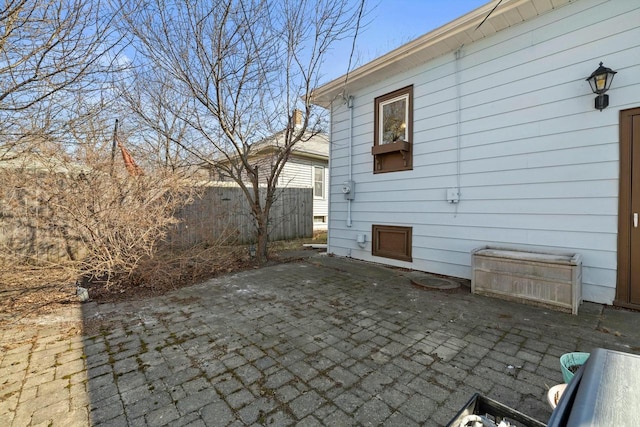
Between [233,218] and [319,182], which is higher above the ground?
[319,182]

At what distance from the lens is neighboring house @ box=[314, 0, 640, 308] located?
3.12 m

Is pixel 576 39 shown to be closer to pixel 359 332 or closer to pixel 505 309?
pixel 505 309

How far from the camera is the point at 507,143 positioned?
12.7ft

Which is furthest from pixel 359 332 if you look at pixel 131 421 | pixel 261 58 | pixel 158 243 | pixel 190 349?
pixel 261 58

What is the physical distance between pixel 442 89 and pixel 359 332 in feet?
13.1

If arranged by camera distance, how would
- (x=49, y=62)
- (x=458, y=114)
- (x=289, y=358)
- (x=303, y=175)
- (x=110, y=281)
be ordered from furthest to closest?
(x=303, y=175)
(x=458, y=114)
(x=110, y=281)
(x=49, y=62)
(x=289, y=358)

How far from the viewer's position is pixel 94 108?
3781 mm

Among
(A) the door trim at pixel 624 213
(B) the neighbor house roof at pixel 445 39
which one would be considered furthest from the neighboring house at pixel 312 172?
(A) the door trim at pixel 624 213

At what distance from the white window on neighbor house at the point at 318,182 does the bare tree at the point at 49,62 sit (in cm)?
872

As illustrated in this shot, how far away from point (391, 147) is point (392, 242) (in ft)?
5.77

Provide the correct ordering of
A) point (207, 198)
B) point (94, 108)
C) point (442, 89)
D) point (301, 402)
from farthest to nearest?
point (207, 198), point (442, 89), point (94, 108), point (301, 402)

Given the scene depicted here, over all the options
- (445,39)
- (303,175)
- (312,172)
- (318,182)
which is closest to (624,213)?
(445,39)

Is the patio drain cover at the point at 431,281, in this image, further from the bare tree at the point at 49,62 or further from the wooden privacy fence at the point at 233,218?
the bare tree at the point at 49,62

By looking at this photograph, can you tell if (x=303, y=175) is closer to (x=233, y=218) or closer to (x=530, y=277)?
(x=233, y=218)
